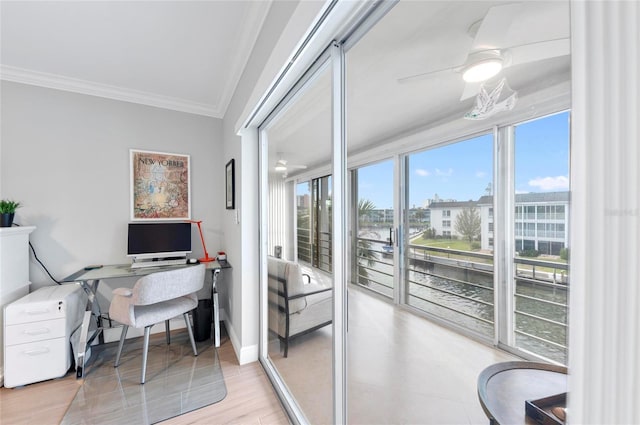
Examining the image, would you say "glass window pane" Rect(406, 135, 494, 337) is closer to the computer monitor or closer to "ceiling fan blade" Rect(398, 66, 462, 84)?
"ceiling fan blade" Rect(398, 66, 462, 84)

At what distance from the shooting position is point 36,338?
6.40ft

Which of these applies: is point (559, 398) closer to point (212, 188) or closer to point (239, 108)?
point (239, 108)

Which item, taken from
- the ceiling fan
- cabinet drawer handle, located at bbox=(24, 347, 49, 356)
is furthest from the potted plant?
the ceiling fan

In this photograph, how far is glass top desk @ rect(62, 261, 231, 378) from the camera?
2062mm

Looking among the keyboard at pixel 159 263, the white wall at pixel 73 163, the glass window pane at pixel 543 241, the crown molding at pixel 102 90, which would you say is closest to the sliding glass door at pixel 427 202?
the glass window pane at pixel 543 241

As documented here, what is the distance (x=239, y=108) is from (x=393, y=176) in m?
1.77

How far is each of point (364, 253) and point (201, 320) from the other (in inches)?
89.1

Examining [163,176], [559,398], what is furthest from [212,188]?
[559,398]

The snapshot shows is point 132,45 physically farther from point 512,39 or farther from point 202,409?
point 202,409

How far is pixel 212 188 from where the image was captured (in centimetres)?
311

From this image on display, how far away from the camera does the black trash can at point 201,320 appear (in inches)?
103

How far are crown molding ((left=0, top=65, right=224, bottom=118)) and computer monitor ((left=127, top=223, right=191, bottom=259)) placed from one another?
52.0 inches

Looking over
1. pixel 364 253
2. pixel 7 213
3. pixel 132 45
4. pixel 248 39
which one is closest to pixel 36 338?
pixel 7 213

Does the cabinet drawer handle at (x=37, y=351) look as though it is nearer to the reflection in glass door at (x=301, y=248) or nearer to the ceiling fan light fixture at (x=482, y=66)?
the reflection in glass door at (x=301, y=248)
